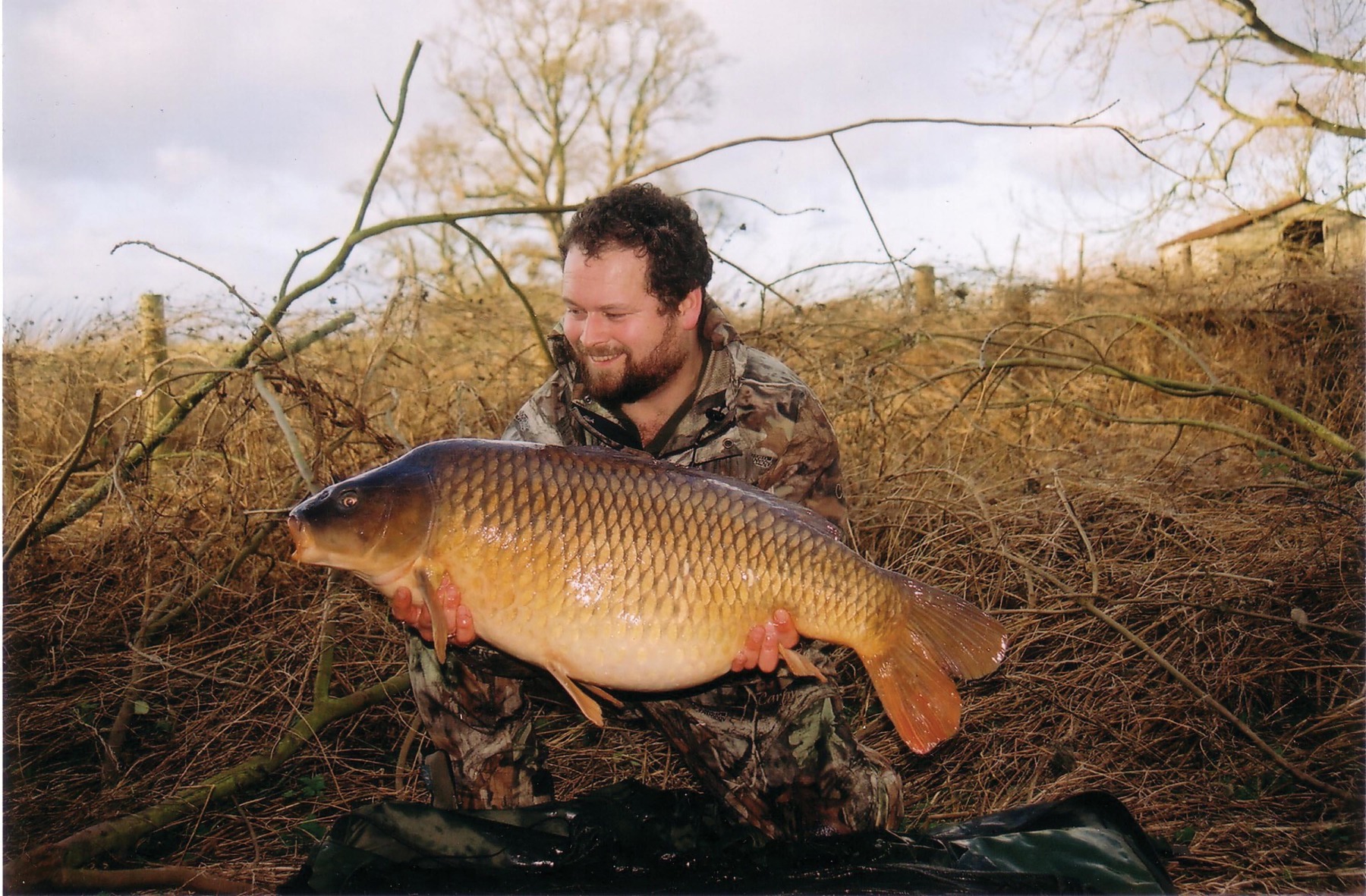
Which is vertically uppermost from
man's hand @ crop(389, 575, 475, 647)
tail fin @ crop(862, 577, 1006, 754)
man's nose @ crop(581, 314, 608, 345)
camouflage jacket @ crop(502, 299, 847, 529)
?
man's nose @ crop(581, 314, 608, 345)

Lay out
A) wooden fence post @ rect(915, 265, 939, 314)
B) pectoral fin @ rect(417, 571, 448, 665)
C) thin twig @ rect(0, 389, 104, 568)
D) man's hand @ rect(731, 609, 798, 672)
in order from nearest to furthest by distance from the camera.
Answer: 1. pectoral fin @ rect(417, 571, 448, 665)
2. man's hand @ rect(731, 609, 798, 672)
3. thin twig @ rect(0, 389, 104, 568)
4. wooden fence post @ rect(915, 265, 939, 314)

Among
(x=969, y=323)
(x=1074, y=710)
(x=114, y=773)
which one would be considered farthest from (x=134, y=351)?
(x=969, y=323)

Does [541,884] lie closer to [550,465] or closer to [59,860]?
[550,465]

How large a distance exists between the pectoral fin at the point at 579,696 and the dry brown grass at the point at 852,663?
80 centimetres

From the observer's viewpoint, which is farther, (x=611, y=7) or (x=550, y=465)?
(x=611, y=7)

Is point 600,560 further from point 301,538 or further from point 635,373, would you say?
point 635,373

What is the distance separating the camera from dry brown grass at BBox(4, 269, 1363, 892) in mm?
2297

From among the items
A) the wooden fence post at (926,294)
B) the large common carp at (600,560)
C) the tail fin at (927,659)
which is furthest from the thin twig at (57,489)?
the wooden fence post at (926,294)

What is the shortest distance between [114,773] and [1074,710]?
2.37 metres

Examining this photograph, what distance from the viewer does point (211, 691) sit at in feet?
8.84

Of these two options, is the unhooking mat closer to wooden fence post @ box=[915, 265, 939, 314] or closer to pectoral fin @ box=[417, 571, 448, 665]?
pectoral fin @ box=[417, 571, 448, 665]

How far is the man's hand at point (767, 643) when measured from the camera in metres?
1.80

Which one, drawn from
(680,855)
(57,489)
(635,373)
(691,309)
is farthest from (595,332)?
(57,489)

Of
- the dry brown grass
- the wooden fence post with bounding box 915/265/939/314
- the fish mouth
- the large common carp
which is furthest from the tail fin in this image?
the wooden fence post with bounding box 915/265/939/314
